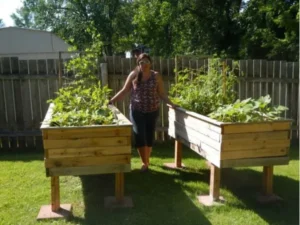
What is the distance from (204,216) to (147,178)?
1.36 m

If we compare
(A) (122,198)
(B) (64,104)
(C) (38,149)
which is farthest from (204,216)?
(C) (38,149)

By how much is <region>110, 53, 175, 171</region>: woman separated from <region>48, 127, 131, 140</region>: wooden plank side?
4.15ft

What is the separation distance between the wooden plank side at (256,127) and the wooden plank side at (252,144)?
0.11m

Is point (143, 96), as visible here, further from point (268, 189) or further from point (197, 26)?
point (197, 26)

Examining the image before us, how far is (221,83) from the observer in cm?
501

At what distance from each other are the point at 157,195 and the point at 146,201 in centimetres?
23

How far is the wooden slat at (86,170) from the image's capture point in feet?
11.0

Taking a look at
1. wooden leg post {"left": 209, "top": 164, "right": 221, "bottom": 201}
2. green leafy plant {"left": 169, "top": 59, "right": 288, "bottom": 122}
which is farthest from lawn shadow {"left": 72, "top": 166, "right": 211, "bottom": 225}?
green leafy plant {"left": 169, "top": 59, "right": 288, "bottom": 122}

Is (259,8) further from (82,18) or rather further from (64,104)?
(82,18)

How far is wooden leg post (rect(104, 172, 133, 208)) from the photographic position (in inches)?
146

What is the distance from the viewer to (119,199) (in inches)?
149

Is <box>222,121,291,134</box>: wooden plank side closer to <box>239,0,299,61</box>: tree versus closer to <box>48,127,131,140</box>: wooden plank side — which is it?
<box>48,127,131,140</box>: wooden plank side

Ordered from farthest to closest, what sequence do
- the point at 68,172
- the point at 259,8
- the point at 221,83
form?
the point at 259,8
the point at 221,83
the point at 68,172

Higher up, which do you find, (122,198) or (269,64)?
(269,64)
